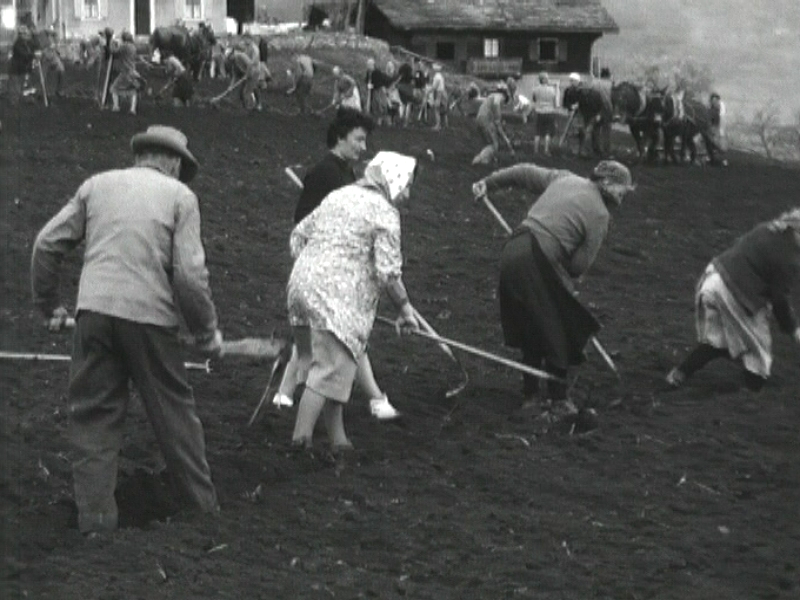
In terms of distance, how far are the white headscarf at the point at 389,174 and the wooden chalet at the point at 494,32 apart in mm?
62993

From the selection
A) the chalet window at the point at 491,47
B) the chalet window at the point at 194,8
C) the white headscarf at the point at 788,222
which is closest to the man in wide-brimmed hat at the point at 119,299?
the white headscarf at the point at 788,222

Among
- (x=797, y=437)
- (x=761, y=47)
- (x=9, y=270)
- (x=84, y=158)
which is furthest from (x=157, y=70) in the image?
(x=761, y=47)

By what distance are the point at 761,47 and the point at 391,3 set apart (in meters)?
34.4

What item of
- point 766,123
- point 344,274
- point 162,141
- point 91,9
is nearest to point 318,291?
point 344,274

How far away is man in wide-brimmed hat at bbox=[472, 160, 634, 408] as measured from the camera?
11.1 meters

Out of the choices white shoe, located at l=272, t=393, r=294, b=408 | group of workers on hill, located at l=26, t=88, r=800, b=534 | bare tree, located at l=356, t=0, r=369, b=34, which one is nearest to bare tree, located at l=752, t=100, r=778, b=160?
bare tree, located at l=356, t=0, r=369, b=34

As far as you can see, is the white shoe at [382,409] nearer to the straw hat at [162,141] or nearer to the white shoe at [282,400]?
the white shoe at [282,400]

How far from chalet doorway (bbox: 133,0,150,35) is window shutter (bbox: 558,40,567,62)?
1818 centimetres

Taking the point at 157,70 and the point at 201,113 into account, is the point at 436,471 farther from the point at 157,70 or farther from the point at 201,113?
the point at 157,70

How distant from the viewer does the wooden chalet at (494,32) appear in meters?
72.8

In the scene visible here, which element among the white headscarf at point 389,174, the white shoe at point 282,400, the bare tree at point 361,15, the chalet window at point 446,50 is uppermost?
the white headscarf at point 389,174

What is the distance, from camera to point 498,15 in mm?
74188

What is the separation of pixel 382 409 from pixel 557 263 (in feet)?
4.45

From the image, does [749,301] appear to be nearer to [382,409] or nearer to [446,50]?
[382,409]
